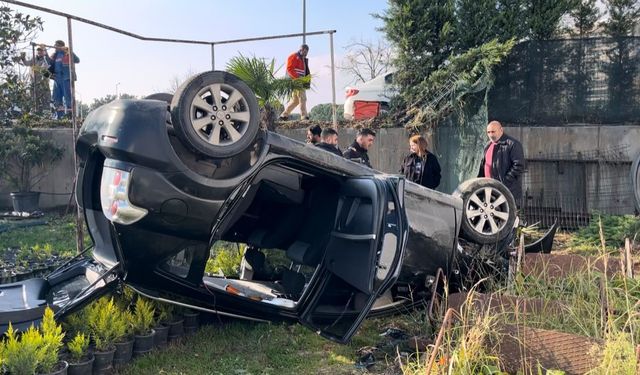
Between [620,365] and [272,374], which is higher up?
[620,365]

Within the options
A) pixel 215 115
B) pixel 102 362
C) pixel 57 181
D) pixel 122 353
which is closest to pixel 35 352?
pixel 102 362

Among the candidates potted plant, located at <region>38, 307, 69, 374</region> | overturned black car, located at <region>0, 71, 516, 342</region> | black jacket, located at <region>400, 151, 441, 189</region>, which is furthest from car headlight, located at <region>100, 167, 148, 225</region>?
black jacket, located at <region>400, 151, 441, 189</region>

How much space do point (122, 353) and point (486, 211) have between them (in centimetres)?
310

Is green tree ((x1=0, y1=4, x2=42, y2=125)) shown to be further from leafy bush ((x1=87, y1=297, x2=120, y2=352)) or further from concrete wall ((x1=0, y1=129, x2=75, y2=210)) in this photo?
leafy bush ((x1=87, y1=297, x2=120, y2=352))

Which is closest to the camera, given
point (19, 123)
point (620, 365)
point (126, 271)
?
point (620, 365)

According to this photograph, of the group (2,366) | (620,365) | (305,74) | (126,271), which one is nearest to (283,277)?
(126,271)

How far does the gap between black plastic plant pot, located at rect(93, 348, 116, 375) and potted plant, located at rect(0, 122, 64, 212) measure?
24.5 ft

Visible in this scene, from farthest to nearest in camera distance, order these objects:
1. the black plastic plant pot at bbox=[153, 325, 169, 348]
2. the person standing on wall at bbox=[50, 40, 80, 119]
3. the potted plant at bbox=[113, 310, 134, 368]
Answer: the person standing on wall at bbox=[50, 40, 80, 119] → the black plastic plant pot at bbox=[153, 325, 169, 348] → the potted plant at bbox=[113, 310, 134, 368]

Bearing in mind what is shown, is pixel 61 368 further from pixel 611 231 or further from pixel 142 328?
pixel 611 231

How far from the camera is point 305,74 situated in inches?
374

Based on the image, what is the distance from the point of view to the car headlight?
10.6 feet

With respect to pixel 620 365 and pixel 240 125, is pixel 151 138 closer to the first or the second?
pixel 240 125

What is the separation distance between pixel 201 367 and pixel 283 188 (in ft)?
4.73

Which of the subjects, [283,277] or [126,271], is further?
[283,277]
